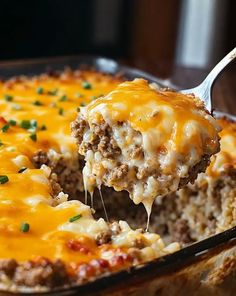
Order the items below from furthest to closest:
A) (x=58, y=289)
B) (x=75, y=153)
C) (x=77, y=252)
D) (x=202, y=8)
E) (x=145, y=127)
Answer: (x=202, y=8)
(x=75, y=153)
(x=145, y=127)
(x=77, y=252)
(x=58, y=289)

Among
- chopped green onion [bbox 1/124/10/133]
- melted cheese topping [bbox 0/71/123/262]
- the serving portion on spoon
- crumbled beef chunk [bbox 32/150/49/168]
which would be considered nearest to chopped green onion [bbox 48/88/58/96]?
melted cheese topping [bbox 0/71/123/262]

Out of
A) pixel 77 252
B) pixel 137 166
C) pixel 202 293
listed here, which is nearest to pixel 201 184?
pixel 137 166

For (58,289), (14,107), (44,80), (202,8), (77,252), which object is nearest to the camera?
(58,289)

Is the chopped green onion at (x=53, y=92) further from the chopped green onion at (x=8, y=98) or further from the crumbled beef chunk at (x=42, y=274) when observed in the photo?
the crumbled beef chunk at (x=42, y=274)

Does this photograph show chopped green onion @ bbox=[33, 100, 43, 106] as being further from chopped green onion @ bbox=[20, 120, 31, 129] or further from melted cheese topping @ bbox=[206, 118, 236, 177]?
melted cheese topping @ bbox=[206, 118, 236, 177]

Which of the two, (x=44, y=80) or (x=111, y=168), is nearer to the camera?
(x=111, y=168)

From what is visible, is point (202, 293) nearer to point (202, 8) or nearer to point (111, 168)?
point (111, 168)

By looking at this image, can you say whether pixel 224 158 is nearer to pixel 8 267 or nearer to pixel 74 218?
pixel 74 218
